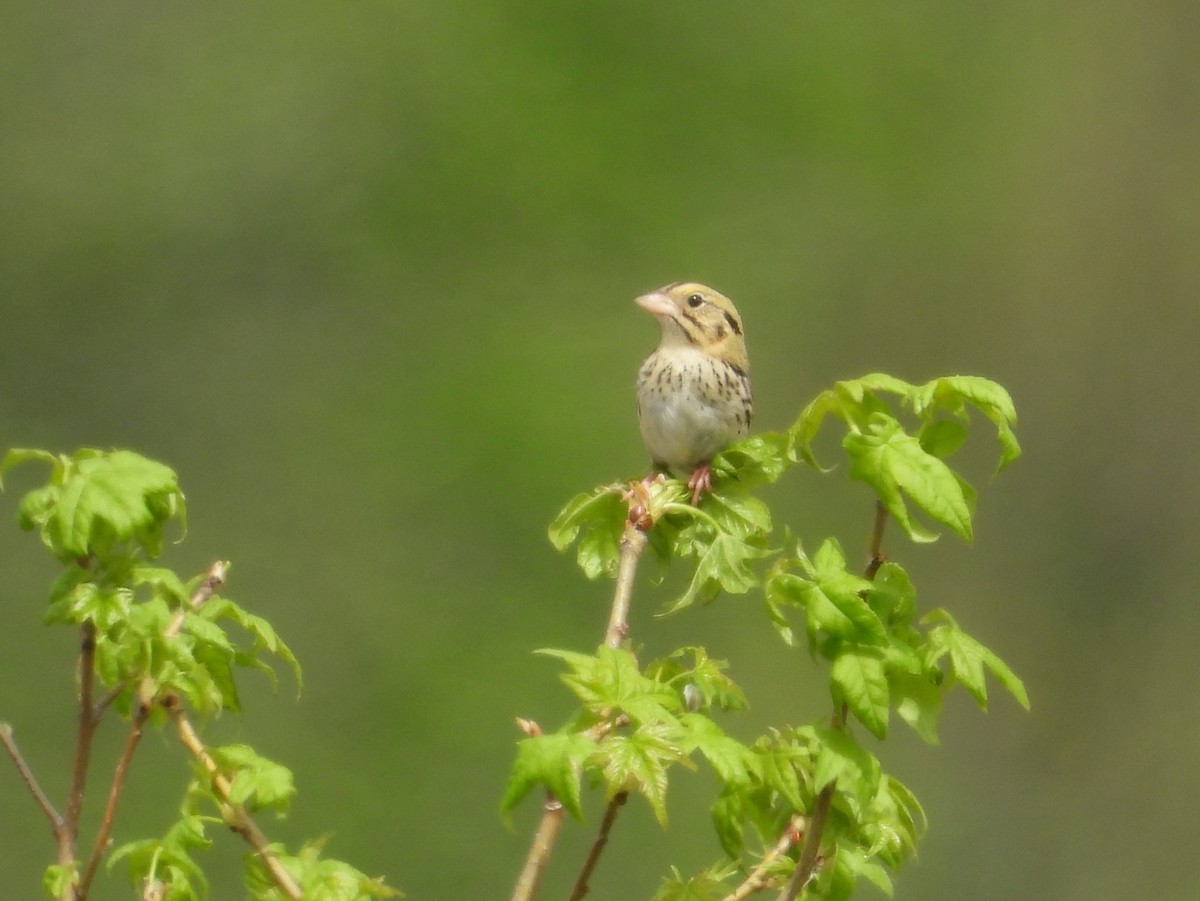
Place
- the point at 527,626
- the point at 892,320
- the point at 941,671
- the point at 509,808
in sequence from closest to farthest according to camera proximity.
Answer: the point at 509,808, the point at 941,671, the point at 527,626, the point at 892,320

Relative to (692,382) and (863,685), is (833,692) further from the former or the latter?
(692,382)

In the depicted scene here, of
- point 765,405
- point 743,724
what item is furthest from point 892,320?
point 743,724

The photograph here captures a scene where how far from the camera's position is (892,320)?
16.8 ft

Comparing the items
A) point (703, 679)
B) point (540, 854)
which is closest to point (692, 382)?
point (703, 679)

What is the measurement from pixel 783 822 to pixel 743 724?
11.7 ft

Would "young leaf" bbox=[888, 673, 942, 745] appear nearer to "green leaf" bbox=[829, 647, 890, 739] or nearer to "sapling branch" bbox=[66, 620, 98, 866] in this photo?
"green leaf" bbox=[829, 647, 890, 739]

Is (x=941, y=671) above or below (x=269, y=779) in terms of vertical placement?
above

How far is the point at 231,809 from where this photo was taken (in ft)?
4.00

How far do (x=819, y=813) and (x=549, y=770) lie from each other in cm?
23

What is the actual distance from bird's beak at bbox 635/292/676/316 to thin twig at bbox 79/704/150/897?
1341 mm

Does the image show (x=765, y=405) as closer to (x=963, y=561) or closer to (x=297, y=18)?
(x=963, y=561)

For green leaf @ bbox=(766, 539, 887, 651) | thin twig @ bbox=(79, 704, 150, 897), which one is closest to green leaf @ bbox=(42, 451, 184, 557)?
thin twig @ bbox=(79, 704, 150, 897)

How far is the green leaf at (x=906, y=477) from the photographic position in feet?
3.74

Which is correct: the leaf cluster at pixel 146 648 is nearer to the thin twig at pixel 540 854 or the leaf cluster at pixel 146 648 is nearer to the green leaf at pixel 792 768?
the thin twig at pixel 540 854
